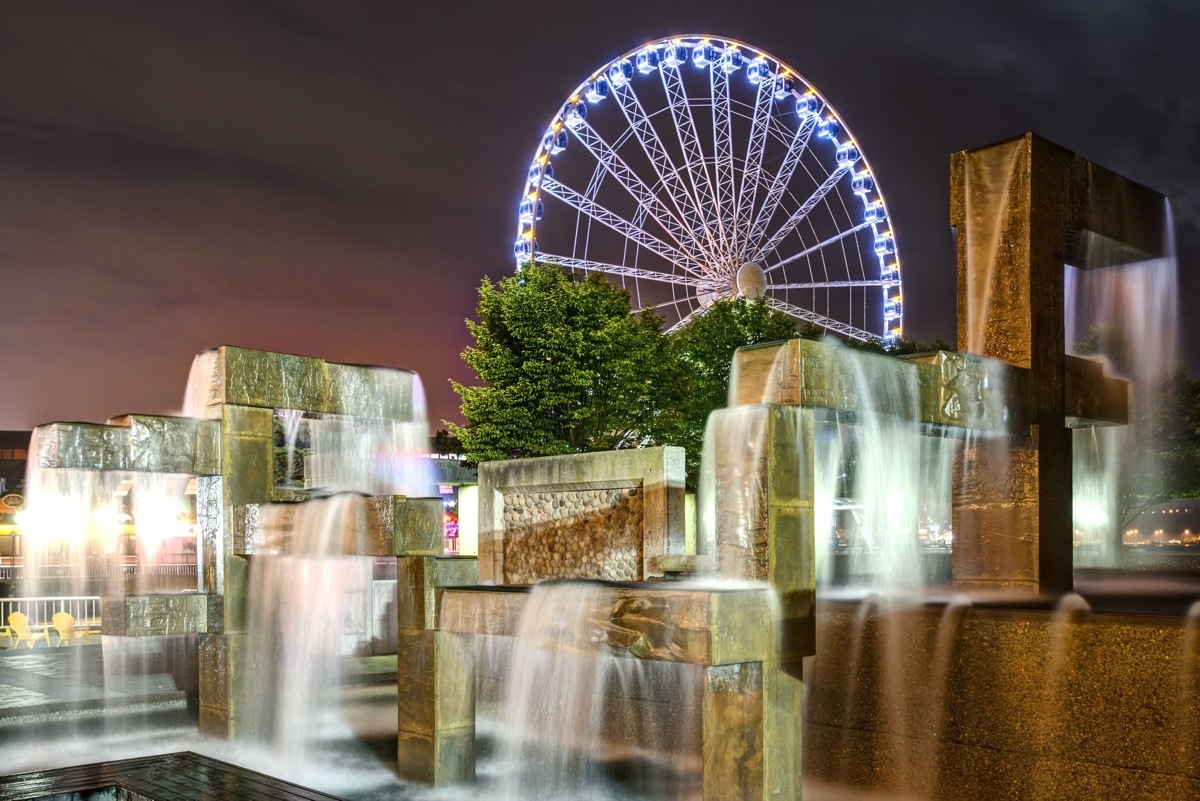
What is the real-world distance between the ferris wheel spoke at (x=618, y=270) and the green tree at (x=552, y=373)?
6.04 feet

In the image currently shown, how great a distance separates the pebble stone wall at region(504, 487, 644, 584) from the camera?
1374 centimetres

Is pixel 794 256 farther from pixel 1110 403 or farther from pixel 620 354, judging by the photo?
pixel 1110 403

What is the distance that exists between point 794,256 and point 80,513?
2947 cm

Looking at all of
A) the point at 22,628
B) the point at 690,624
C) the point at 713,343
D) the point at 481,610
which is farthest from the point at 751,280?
the point at 690,624

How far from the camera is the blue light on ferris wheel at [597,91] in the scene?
1439 inches

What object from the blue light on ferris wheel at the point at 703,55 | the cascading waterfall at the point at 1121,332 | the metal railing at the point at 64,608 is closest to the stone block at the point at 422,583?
the cascading waterfall at the point at 1121,332

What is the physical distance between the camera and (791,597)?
6.97 metres

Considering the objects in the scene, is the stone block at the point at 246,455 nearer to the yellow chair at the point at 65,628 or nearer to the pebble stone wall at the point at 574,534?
the pebble stone wall at the point at 574,534

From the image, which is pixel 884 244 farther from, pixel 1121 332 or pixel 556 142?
pixel 1121 332

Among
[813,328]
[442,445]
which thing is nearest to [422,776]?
[813,328]

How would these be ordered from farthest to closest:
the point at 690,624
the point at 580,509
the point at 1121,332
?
the point at 580,509, the point at 1121,332, the point at 690,624

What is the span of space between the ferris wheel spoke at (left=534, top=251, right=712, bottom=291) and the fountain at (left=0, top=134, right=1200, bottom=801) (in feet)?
76.4

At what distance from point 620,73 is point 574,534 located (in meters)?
25.6

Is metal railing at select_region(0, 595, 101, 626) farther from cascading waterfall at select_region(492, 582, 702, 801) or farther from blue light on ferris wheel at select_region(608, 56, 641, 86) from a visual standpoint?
blue light on ferris wheel at select_region(608, 56, 641, 86)
